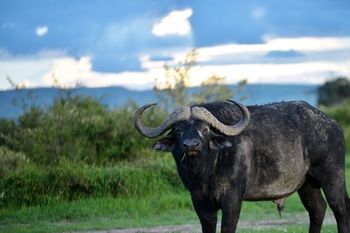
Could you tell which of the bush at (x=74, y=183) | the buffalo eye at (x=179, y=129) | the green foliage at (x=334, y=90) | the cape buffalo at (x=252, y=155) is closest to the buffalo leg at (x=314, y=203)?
the cape buffalo at (x=252, y=155)

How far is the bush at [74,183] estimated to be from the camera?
19.5 m

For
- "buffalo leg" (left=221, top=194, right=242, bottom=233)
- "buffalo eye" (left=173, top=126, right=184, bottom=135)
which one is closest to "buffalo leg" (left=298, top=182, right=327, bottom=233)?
"buffalo leg" (left=221, top=194, right=242, bottom=233)

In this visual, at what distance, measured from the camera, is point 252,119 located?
476 inches

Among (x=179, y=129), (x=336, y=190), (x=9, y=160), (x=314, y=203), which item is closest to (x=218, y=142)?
(x=179, y=129)

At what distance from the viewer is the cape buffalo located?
437 inches

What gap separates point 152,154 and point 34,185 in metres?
4.86

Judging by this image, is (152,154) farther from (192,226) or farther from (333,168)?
(333,168)

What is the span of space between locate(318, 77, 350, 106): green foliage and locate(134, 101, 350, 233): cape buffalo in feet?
186

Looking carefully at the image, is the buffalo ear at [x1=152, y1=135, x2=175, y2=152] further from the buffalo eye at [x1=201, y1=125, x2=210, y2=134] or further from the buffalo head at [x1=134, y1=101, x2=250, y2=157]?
the buffalo eye at [x1=201, y1=125, x2=210, y2=134]

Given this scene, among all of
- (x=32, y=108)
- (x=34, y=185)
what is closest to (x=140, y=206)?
(x=34, y=185)

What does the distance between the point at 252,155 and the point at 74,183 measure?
28.9 ft

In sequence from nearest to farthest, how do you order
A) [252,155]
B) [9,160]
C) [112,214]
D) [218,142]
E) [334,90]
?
[218,142], [252,155], [112,214], [9,160], [334,90]

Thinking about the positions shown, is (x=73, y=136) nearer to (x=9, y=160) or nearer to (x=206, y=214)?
(x=9, y=160)

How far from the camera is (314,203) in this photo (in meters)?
13.2
